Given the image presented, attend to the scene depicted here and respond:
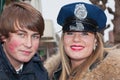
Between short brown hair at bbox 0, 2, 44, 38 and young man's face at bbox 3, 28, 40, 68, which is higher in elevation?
short brown hair at bbox 0, 2, 44, 38

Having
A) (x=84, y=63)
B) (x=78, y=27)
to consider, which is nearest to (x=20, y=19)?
(x=78, y=27)

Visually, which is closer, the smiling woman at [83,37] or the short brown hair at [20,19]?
the short brown hair at [20,19]

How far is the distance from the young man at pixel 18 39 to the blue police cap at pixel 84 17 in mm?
478

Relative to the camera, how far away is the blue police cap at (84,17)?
4453mm

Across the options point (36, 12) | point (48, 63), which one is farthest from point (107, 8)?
point (36, 12)

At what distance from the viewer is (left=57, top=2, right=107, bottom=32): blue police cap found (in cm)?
445

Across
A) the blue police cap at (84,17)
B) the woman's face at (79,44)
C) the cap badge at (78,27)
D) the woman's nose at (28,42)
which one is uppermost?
the blue police cap at (84,17)

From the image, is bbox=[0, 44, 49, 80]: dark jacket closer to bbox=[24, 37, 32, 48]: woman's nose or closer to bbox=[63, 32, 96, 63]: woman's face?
bbox=[24, 37, 32, 48]: woman's nose

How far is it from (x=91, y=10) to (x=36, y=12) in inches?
25.3

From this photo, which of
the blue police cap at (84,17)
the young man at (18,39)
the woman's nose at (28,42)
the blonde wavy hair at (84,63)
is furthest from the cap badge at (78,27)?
the woman's nose at (28,42)

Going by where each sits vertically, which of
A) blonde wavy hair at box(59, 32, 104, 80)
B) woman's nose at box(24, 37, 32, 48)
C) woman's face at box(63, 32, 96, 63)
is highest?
woman's nose at box(24, 37, 32, 48)

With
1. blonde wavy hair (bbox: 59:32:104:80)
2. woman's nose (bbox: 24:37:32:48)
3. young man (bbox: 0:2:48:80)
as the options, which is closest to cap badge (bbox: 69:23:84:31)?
blonde wavy hair (bbox: 59:32:104:80)

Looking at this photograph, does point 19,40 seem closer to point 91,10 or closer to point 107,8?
point 91,10

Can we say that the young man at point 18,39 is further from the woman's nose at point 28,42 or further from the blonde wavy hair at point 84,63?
the blonde wavy hair at point 84,63
